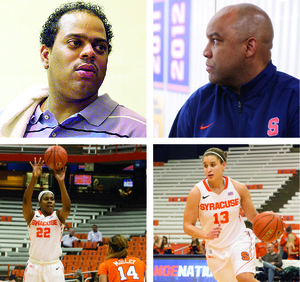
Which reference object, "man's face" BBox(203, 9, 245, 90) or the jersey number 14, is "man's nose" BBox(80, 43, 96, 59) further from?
the jersey number 14

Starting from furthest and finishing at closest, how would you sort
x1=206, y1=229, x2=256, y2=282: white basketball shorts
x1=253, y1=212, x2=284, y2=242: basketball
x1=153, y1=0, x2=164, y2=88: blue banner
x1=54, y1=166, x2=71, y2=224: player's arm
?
x1=153, y1=0, x2=164, y2=88: blue banner, x1=54, y1=166, x2=71, y2=224: player's arm, x1=206, y1=229, x2=256, y2=282: white basketball shorts, x1=253, y1=212, x2=284, y2=242: basketball

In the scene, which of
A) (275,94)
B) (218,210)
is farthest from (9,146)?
(275,94)

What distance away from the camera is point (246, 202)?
2.81 metres

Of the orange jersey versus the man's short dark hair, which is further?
the man's short dark hair

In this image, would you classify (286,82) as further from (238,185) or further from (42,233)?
(42,233)

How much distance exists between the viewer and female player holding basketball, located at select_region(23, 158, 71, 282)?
2.76 meters

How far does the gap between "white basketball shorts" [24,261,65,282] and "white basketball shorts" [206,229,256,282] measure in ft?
3.51

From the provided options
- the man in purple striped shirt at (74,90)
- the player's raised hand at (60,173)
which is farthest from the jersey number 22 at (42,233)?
the man in purple striped shirt at (74,90)

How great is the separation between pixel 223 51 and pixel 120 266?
167 cm

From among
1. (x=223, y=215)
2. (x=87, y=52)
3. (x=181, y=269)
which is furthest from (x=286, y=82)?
(x=181, y=269)

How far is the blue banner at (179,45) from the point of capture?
289 centimetres

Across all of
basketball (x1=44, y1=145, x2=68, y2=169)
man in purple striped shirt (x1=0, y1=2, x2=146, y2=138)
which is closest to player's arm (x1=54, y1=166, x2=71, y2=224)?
basketball (x1=44, y1=145, x2=68, y2=169)

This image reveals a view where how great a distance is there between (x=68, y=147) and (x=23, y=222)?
2.14ft

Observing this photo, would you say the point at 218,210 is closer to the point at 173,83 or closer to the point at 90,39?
the point at 173,83
